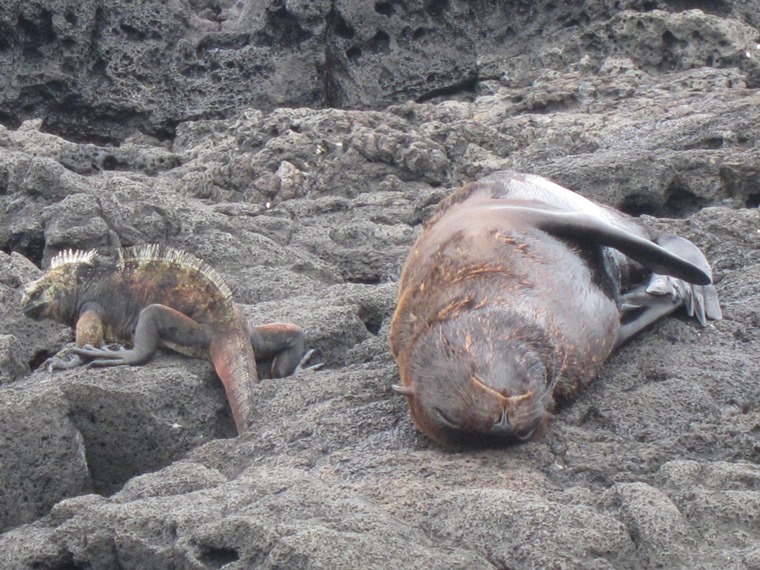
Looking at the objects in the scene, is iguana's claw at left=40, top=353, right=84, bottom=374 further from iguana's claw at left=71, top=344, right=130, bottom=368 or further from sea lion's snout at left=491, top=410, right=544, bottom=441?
sea lion's snout at left=491, top=410, right=544, bottom=441

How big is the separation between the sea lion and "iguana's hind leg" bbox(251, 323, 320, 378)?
850 mm

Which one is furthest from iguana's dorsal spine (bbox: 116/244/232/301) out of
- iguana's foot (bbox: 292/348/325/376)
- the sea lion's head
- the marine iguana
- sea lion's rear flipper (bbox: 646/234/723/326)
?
sea lion's rear flipper (bbox: 646/234/723/326)

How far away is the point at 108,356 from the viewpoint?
6145 millimetres

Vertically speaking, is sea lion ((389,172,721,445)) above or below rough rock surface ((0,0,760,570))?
above

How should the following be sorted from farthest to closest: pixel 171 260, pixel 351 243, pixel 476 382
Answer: pixel 351 243
pixel 171 260
pixel 476 382

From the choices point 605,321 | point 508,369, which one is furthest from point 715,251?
point 508,369

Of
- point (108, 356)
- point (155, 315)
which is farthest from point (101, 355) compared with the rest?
point (155, 315)

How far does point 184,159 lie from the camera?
10461 mm

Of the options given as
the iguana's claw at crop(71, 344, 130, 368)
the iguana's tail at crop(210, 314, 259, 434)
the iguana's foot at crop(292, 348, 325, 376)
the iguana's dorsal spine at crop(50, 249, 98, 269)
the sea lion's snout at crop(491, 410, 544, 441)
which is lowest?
the iguana's foot at crop(292, 348, 325, 376)

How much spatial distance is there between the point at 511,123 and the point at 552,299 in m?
5.02

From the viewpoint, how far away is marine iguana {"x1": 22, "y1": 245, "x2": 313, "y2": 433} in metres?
6.08

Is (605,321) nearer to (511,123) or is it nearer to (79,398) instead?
(79,398)

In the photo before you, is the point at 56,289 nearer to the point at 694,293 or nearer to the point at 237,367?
the point at 237,367

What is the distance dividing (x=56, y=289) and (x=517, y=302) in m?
2.76
